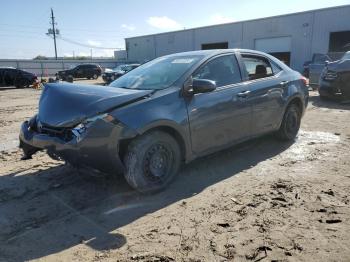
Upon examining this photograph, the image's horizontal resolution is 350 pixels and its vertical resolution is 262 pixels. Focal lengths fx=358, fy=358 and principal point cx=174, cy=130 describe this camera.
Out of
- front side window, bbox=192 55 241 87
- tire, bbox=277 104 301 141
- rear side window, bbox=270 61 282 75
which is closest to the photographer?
front side window, bbox=192 55 241 87

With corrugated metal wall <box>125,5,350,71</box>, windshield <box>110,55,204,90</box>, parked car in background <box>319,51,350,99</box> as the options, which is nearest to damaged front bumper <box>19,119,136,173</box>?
windshield <box>110,55,204,90</box>


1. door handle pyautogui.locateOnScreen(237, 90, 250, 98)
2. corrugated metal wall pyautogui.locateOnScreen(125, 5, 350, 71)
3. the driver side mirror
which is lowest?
door handle pyautogui.locateOnScreen(237, 90, 250, 98)

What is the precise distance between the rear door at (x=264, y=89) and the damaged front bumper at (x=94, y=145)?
237cm

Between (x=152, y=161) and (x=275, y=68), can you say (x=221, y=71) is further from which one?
(x=152, y=161)

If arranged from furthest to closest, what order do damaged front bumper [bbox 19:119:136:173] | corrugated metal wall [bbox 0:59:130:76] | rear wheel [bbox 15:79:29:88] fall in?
1. corrugated metal wall [bbox 0:59:130:76]
2. rear wheel [bbox 15:79:29:88]
3. damaged front bumper [bbox 19:119:136:173]

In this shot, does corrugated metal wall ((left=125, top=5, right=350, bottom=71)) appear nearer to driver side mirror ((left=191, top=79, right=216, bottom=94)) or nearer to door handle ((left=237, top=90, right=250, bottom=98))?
door handle ((left=237, top=90, right=250, bottom=98))

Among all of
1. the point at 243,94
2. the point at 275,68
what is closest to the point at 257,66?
the point at 275,68

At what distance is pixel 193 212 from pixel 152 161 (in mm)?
813

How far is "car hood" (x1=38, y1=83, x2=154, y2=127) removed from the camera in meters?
3.93

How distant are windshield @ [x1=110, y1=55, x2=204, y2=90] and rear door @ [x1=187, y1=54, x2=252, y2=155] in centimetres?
23

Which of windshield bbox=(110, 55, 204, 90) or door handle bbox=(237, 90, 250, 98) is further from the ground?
windshield bbox=(110, 55, 204, 90)

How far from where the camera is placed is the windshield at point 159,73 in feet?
15.4

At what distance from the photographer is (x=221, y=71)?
5184 mm

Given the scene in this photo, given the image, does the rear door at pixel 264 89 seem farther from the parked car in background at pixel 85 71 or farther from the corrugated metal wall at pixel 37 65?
the corrugated metal wall at pixel 37 65
